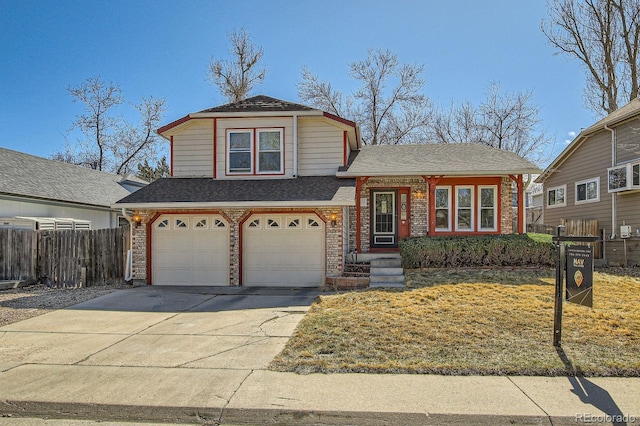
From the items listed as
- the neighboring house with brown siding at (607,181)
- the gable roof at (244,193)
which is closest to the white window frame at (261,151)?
the gable roof at (244,193)

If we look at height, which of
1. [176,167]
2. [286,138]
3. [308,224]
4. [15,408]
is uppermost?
[286,138]

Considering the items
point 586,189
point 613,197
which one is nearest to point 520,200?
point 613,197

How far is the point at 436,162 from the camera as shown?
45.1 feet

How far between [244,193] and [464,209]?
288 inches

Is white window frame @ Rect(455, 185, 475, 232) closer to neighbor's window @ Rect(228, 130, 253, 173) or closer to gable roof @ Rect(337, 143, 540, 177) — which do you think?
gable roof @ Rect(337, 143, 540, 177)

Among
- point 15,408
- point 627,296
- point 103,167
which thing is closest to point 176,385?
point 15,408

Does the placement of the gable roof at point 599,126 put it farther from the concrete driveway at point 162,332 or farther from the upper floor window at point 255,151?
the concrete driveway at point 162,332

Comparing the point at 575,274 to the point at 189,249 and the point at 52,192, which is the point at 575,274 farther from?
the point at 52,192

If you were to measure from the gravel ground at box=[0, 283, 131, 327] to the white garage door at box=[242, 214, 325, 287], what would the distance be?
3724 mm

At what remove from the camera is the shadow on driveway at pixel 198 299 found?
896cm

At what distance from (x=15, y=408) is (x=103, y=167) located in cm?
3231

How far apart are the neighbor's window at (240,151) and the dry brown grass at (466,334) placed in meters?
5.76

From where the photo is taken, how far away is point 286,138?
13.0 m

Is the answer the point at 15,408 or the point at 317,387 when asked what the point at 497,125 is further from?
the point at 15,408
